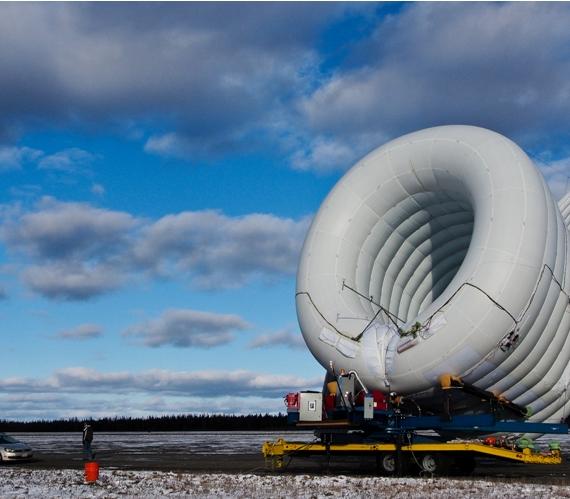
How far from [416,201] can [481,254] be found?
424 cm

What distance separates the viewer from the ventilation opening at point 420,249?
956 inches

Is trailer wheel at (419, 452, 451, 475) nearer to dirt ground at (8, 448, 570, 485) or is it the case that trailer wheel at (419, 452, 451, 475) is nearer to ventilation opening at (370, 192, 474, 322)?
dirt ground at (8, 448, 570, 485)

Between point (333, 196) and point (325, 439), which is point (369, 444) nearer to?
point (325, 439)

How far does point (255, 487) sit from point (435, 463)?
5.15 m

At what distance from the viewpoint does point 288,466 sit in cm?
2598

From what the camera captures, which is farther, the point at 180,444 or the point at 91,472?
the point at 180,444

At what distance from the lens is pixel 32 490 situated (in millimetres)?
18062

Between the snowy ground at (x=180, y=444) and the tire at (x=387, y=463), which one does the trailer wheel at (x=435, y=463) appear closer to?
the tire at (x=387, y=463)

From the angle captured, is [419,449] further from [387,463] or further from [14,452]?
[14,452]

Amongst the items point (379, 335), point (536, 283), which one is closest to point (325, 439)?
point (379, 335)

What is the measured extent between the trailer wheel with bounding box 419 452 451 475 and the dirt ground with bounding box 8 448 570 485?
3.21 ft

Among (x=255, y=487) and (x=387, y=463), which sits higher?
(x=387, y=463)

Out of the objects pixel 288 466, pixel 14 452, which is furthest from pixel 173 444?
pixel 288 466

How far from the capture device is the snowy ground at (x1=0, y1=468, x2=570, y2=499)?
16.8 meters
